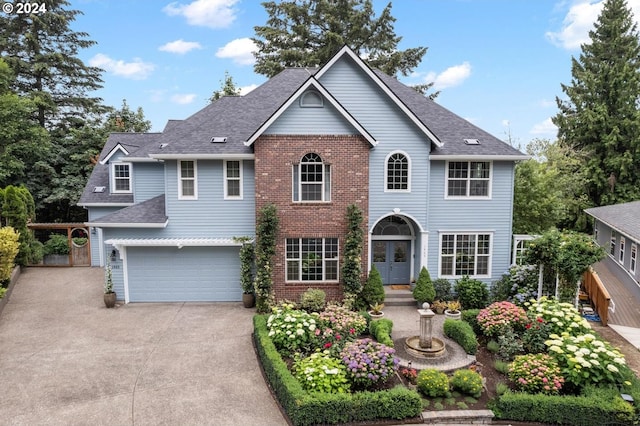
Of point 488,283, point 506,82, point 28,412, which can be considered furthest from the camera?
point 506,82

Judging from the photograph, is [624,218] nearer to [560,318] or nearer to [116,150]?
[560,318]

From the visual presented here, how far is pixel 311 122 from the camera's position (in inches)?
584

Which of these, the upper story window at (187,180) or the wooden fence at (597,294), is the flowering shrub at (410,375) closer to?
the wooden fence at (597,294)

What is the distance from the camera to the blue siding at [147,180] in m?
18.6

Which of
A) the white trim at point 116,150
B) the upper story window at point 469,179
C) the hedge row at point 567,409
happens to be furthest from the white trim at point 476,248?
the white trim at point 116,150

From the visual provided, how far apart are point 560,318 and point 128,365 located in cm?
1224

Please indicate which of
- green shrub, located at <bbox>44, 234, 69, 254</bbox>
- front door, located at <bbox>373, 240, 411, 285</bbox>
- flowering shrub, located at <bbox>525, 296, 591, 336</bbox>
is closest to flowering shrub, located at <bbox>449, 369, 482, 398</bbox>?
flowering shrub, located at <bbox>525, 296, 591, 336</bbox>

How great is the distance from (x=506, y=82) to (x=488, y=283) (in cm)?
1126

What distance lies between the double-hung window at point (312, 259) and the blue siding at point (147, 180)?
759 cm

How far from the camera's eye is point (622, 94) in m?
31.4

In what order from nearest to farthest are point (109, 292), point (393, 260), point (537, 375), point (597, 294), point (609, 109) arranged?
point (537, 375) → point (597, 294) → point (109, 292) → point (393, 260) → point (609, 109)

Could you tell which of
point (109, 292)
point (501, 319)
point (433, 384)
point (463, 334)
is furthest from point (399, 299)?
point (109, 292)

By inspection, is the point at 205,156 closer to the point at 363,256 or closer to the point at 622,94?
the point at 363,256

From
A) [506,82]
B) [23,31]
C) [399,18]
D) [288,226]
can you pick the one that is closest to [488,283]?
[288,226]
